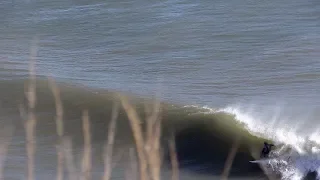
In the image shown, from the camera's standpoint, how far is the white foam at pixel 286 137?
9.28 m

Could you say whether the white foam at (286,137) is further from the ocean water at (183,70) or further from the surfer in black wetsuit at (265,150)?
the surfer in black wetsuit at (265,150)

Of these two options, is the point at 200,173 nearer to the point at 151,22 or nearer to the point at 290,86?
the point at 290,86

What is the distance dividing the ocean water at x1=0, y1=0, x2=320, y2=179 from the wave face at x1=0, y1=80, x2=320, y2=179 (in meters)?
0.02

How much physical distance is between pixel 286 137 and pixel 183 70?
5.04 m

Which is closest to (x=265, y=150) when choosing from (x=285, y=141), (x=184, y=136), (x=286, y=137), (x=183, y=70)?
(x=285, y=141)

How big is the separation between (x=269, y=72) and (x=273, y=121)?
A: 3.57 metres

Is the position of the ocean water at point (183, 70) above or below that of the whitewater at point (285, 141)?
above

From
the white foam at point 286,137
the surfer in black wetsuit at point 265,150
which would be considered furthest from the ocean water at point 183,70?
the surfer in black wetsuit at point 265,150

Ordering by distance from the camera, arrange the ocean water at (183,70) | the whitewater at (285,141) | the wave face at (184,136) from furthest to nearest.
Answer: the ocean water at (183,70) < the wave face at (184,136) < the whitewater at (285,141)

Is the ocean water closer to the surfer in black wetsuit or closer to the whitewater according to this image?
the whitewater

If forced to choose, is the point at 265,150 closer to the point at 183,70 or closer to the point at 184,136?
the point at 184,136

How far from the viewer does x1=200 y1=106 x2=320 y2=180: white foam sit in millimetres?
9281

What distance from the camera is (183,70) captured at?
15117 mm

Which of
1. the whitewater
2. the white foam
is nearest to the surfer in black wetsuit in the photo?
the whitewater
